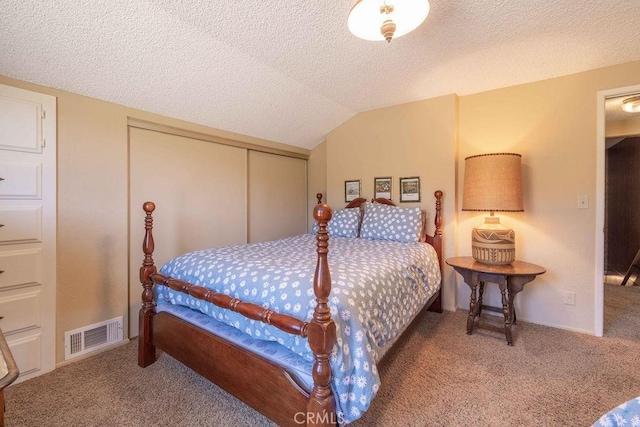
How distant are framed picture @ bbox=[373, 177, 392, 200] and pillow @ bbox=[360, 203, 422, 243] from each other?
0.28 m

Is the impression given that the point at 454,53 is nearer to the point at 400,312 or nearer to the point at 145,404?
the point at 400,312

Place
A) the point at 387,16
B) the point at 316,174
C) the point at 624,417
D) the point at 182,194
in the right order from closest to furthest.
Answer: the point at 624,417 → the point at 387,16 → the point at 182,194 → the point at 316,174

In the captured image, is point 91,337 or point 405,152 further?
point 405,152

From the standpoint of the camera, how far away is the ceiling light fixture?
2640 mm

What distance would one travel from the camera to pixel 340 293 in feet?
4.24

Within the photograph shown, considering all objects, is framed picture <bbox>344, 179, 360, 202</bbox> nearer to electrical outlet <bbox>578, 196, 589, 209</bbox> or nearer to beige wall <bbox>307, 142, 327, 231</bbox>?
beige wall <bbox>307, 142, 327, 231</bbox>

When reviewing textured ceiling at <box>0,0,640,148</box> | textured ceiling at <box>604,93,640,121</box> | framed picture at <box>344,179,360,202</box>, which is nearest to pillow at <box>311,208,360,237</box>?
framed picture at <box>344,179,360,202</box>

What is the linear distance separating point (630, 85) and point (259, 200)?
359 centimetres

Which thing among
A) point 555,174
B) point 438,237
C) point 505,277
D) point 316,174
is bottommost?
point 505,277

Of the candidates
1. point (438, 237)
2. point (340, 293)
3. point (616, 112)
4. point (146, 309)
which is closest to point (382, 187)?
point (438, 237)

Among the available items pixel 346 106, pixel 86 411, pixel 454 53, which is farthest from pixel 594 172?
pixel 86 411

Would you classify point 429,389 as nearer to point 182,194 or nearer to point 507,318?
point 507,318

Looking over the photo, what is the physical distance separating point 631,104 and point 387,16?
3.00 m

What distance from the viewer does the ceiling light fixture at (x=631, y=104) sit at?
2640mm
